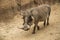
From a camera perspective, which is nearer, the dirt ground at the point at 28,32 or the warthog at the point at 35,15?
the warthog at the point at 35,15

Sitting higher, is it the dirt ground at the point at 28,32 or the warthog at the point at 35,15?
the warthog at the point at 35,15

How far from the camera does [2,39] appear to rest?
25.1 ft

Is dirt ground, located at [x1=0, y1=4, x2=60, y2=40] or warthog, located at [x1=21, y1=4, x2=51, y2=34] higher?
warthog, located at [x1=21, y1=4, x2=51, y2=34]

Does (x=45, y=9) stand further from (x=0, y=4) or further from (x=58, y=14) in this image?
(x=0, y=4)

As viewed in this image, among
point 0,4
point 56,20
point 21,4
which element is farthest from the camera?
point 21,4

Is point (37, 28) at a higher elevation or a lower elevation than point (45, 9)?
lower

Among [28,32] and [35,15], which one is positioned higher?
[35,15]

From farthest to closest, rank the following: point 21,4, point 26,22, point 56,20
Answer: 1. point 21,4
2. point 56,20
3. point 26,22

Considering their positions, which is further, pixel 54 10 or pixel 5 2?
pixel 54 10

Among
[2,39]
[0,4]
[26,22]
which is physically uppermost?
[0,4]

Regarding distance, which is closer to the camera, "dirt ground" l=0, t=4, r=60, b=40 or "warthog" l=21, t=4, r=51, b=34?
"warthog" l=21, t=4, r=51, b=34

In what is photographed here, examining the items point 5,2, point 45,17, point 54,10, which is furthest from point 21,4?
point 45,17

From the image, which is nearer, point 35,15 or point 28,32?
point 35,15

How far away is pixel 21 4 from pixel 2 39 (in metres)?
2.96
